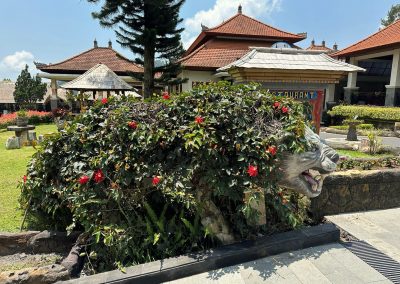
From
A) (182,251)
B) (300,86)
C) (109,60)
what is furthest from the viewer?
(109,60)

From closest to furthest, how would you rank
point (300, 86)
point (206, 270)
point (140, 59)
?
point (206, 270) < point (300, 86) < point (140, 59)

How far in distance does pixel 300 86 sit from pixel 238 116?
251 centimetres

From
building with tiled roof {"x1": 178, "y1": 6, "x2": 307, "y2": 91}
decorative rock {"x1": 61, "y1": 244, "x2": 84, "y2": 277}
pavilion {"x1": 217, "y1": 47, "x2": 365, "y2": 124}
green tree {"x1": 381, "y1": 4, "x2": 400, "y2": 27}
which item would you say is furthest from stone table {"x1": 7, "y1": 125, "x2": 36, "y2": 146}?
green tree {"x1": 381, "y1": 4, "x2": 400, "y2": 27}

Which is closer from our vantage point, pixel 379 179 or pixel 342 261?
pixel 342 261

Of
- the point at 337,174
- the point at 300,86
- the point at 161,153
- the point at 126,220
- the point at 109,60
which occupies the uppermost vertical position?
the point at 109,60

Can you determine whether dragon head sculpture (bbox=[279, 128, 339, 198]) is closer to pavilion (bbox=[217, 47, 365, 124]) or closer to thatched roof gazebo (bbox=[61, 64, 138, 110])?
pavilion (bbox=[217, 47, 365, 124])

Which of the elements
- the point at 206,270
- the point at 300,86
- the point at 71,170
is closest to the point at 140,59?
the point at 300,86

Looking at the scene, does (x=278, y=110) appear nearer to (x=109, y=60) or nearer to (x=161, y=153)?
(x=161, y=153)

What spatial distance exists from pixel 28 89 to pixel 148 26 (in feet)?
90.8

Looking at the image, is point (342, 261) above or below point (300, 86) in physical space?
below

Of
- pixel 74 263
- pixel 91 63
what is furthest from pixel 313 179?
pixel 91 63

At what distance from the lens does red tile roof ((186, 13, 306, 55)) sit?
53.9 feet

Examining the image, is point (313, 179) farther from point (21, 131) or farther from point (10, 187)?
point (21, 131)

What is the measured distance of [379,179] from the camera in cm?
386
